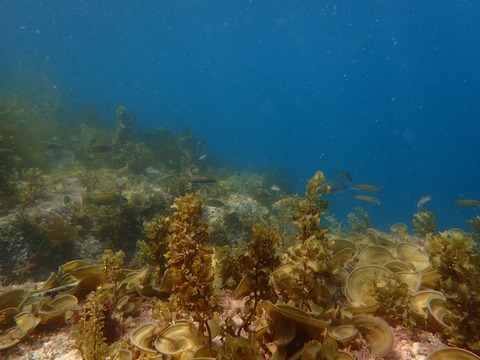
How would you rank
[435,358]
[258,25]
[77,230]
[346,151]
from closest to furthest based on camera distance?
[435,358], [77,230], [258,25], [346,151]

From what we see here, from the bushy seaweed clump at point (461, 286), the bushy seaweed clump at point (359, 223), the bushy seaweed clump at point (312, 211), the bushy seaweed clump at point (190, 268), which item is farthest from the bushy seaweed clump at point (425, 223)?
the bushy seaweed clump at point (190, 268)

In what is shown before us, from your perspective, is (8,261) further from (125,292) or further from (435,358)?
(435,358)

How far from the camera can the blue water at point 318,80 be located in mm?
66000

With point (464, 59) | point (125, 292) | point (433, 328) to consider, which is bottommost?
point (125, 292)

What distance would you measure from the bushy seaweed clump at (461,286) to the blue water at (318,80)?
2846cm

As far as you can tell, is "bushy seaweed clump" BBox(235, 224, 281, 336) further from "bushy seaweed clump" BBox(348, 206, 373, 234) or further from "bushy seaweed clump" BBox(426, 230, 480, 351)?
"bushy seaweed clump" BBox(348, 206, 373, 234)

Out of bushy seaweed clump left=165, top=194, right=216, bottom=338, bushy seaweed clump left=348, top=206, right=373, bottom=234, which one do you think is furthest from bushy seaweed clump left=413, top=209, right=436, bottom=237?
bushy seaweed clump left=165, top=194, right=216, bottom=338

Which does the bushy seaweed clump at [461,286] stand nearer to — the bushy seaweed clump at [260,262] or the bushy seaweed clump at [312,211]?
the bushy seaweed clump at [312,211]

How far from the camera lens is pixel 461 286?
2252mm

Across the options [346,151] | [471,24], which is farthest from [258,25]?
[346,151]

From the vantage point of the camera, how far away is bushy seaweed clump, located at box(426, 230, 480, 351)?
7.30 ft

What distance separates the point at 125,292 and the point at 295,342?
2.42 metres

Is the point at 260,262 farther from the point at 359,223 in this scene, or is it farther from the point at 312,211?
the point at 359,223

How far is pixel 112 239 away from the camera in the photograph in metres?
6.74
